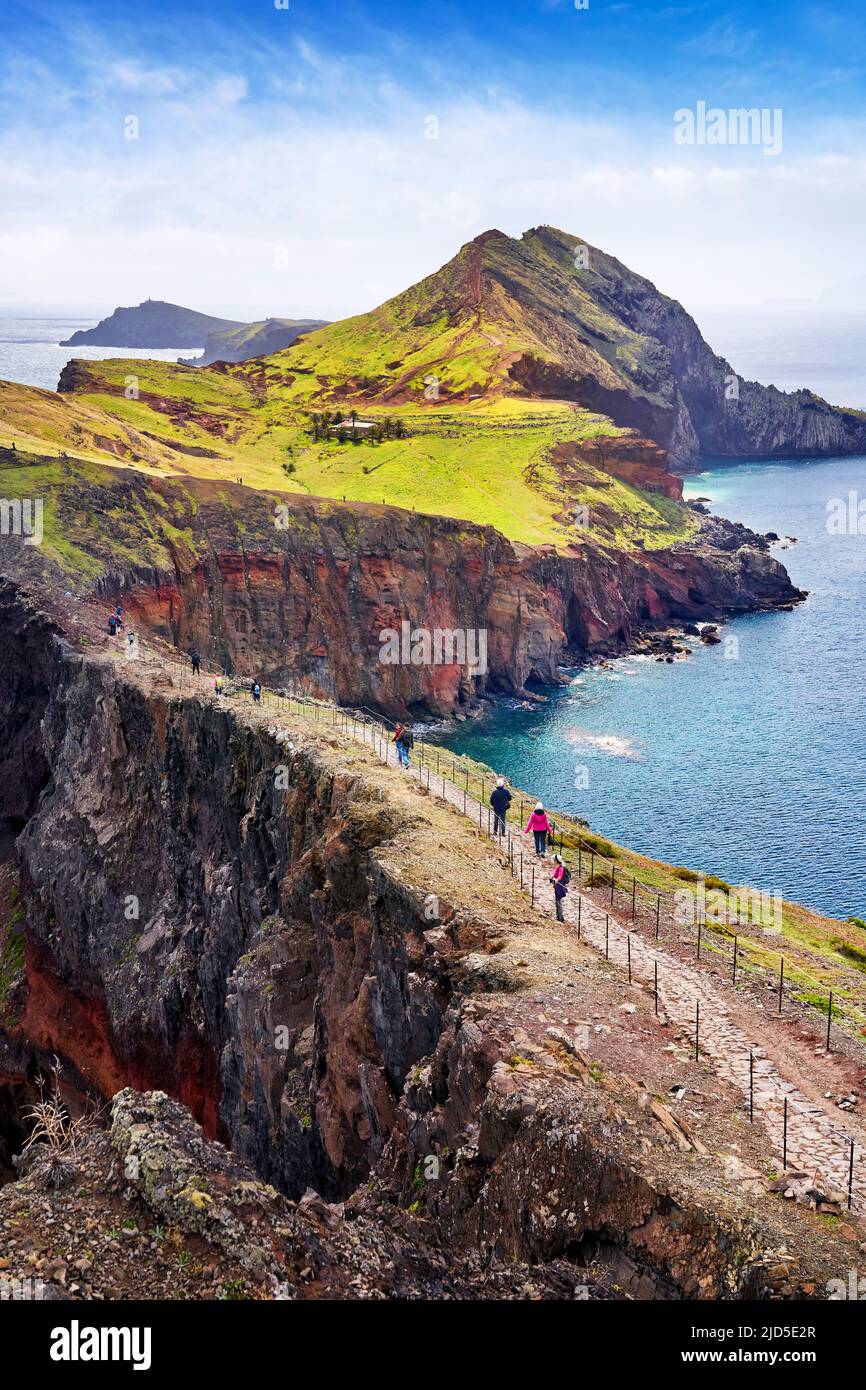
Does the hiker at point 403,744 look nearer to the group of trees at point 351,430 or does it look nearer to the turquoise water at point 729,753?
the turquoise water at point 729,753

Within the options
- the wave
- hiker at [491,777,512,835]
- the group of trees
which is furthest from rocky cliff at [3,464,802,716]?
hiker at [491,777,512,835]

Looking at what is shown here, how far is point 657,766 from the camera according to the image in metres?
99.6

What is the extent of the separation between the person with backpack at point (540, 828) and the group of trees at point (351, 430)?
459 feet

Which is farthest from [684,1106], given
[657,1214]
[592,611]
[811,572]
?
[811,572]

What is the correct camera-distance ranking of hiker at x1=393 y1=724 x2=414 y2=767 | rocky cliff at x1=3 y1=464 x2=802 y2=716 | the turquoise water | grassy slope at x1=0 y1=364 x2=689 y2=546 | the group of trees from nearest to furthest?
→ 1. hiker at x1=393 y1=724 x2=414 y2=767
2. the turquoise water
3. rocky cliff at x1=3 y1=464 x2=802 y2=716
4. grassy slope at x1=0 y1=364 x2=689 y2=546
5. the group of trees

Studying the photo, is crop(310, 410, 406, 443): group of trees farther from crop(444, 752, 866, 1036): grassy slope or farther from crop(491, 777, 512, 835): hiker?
crop(491, 777, 512, 835): hiker

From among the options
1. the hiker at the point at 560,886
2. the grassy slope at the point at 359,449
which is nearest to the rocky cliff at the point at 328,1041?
the hiker at the point at 560,886

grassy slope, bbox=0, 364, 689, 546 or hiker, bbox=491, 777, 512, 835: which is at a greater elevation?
grassy slope, bbox=0, 364, 689, 546

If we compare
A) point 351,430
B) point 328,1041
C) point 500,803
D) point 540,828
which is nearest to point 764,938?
point 540,828

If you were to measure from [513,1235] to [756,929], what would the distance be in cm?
2494

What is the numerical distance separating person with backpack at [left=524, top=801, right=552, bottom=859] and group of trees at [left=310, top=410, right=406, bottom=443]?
459ft

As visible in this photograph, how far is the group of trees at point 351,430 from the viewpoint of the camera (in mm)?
172625

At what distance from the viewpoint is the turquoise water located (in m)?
78.5

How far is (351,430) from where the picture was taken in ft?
574
